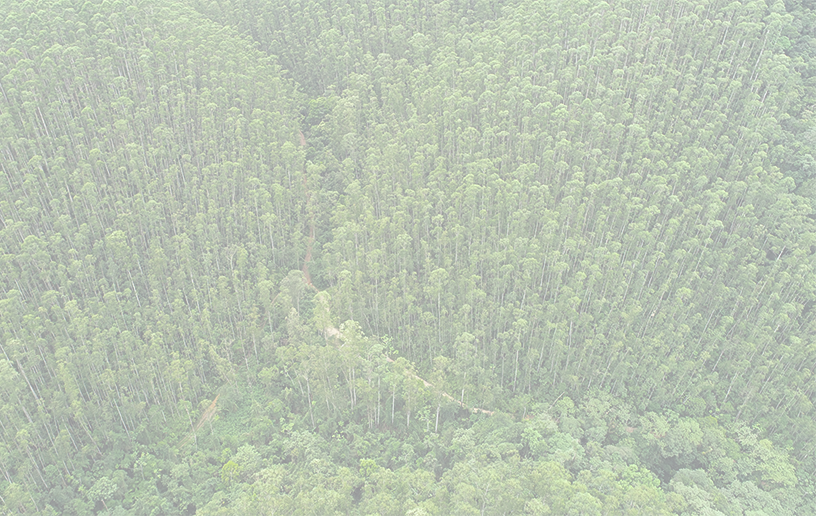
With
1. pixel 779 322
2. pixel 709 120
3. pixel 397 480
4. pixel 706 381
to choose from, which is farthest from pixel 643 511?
pixel 709 120

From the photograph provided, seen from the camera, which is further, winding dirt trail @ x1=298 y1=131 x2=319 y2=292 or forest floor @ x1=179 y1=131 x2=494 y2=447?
winding dirt trail @ x1=298 y1=131 x2=319 y2=292

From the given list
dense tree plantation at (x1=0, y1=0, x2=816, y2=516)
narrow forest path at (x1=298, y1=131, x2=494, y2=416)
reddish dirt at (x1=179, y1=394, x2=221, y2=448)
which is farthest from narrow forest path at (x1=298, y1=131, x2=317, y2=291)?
reddish dirt at (x1=179, y1=394, x2=221, y2=448)

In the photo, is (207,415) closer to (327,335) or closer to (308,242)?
(327,335)

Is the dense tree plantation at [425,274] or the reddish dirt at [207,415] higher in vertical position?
the dense tree plantation at [425,274]

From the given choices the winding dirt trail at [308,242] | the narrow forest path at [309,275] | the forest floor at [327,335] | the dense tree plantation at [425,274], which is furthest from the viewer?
the winding dirt trail at [308,242]

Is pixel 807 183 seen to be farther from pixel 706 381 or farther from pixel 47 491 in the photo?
pixel 47 491

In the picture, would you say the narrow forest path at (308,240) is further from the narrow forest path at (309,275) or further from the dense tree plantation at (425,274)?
the dense tree plantation at (425,274)

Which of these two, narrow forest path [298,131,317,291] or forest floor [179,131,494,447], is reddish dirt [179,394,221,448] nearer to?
forest floor [179,131,494,447]

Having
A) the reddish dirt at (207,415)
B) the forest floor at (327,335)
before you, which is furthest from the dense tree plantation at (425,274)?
the reddish dirt at (207,415)

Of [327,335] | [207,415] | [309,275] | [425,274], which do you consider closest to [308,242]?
[309,275]
